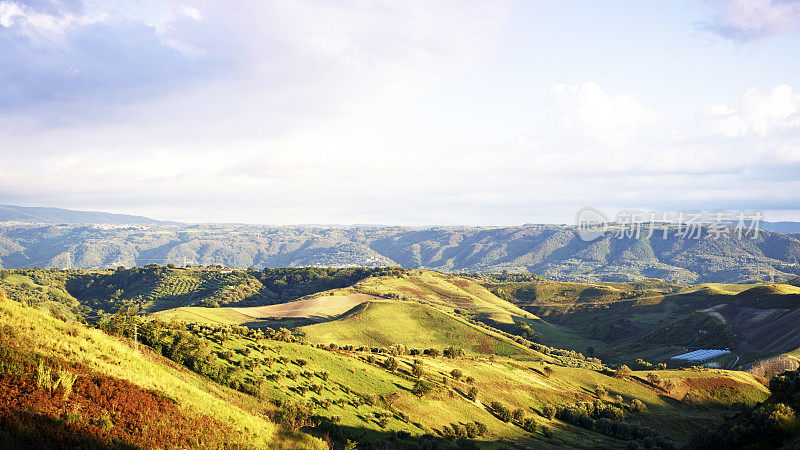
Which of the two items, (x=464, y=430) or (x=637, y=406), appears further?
(x=637, y=406)

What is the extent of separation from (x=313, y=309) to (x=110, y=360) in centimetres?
13090

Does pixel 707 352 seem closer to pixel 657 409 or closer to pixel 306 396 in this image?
pixel 657 409

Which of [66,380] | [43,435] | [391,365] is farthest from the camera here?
[391,365]

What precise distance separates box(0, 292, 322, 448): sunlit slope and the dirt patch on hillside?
365ft

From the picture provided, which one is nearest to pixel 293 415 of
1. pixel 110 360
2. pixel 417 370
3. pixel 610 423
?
pixel 110 360

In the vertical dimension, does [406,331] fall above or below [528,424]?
below

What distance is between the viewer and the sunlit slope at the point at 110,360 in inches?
742

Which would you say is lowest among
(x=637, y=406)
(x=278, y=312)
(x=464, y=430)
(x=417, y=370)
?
(x=278, y=312)

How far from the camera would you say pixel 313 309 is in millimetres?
148875

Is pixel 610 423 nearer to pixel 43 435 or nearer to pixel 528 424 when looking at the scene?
pixel 528 424

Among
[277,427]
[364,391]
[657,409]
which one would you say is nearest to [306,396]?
[364,391]

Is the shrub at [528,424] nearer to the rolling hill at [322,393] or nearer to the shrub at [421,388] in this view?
the rolling hill at [322,393]

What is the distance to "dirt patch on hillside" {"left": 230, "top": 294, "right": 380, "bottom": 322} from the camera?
141m

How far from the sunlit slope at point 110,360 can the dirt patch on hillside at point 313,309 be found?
111m
